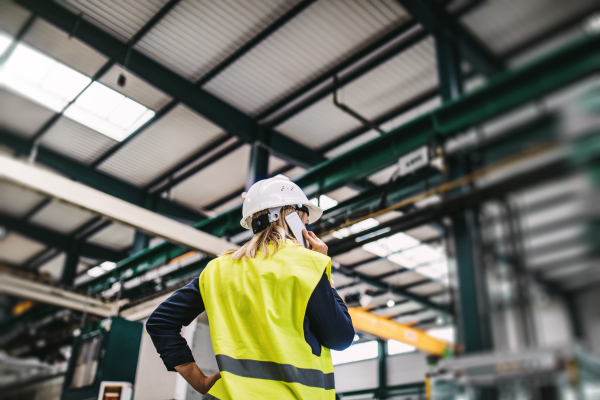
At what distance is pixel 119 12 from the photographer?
6.39m

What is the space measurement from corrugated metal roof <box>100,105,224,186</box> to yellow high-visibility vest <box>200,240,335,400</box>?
647 centimetres

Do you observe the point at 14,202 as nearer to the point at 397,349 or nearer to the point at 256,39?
the point at 256,39

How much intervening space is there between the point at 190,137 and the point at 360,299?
477 cm

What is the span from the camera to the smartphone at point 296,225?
210cm

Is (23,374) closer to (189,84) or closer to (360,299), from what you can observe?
(189,84)

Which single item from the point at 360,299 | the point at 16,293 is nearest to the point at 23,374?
the point at 16,293

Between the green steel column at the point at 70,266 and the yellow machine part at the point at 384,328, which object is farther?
the yellow machine part at the point at 384,328

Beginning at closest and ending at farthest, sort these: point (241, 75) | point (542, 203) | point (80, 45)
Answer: point (542, 203) < point (80, 45) < point (241, 75)

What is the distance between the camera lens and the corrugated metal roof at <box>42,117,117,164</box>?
7.07 meters

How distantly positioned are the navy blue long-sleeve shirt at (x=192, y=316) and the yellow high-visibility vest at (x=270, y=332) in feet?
0.15

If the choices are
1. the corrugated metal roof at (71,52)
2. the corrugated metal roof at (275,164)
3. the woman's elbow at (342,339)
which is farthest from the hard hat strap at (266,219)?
the corrugated metal roof at (275,164)

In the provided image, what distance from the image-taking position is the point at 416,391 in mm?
11430

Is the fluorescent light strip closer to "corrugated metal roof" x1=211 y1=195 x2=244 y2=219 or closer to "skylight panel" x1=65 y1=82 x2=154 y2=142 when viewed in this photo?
"skylight panel" x1=65 y1=82 x2=154 y2=142

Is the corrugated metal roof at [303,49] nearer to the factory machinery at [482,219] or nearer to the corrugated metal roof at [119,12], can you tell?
the corrugated metal roof at [119,12]
